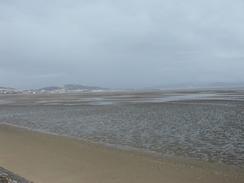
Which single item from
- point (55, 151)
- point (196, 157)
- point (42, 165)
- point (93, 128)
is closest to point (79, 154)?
point (55, 151)

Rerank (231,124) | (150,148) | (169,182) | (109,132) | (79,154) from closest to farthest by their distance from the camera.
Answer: (169,182) → (79,154) → (150,148) → (109,132) → (231,124)

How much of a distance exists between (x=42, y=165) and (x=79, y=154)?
290cm

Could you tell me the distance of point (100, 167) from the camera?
44.7ft

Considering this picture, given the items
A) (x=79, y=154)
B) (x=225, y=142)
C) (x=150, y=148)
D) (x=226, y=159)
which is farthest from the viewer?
(x=225, y=142)

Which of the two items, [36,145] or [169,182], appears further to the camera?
[36,145]

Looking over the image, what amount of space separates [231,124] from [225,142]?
8667 mm

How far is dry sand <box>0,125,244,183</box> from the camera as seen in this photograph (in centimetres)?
1161

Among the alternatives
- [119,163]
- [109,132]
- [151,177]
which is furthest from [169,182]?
[109,132]

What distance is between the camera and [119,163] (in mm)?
14281

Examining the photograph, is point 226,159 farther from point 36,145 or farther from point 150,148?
point 36,145

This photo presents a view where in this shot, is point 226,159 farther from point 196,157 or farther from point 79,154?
point 79,154

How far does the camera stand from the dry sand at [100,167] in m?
11.6

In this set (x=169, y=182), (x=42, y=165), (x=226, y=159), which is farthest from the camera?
(x=226, y=159)

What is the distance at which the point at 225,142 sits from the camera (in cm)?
1980
